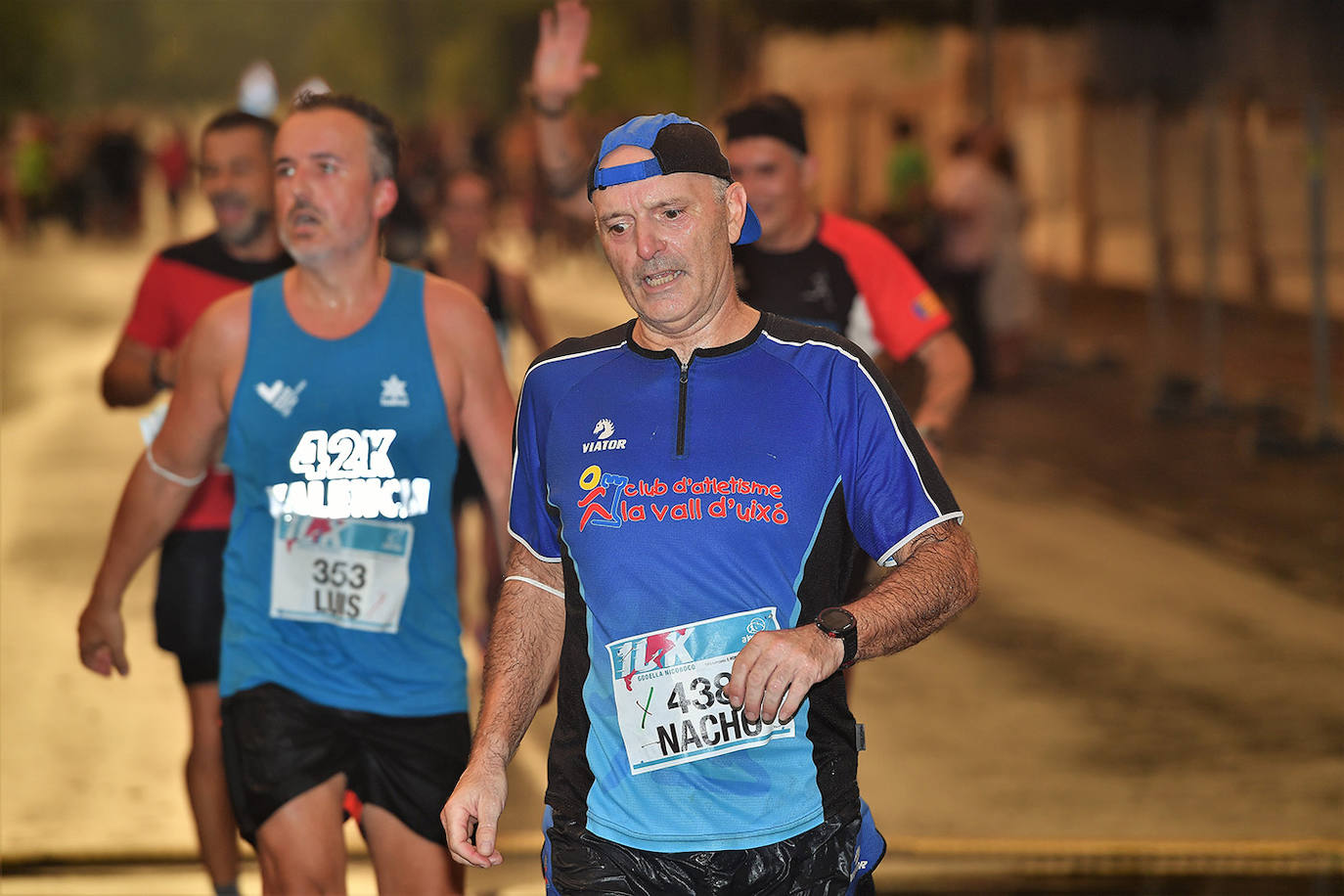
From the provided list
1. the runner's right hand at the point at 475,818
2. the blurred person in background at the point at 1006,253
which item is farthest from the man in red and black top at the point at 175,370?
the blurred person in background at the point at 1006,253

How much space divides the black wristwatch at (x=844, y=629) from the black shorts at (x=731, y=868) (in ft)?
1.27

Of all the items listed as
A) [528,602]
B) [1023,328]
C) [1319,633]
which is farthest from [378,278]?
[1023,328]

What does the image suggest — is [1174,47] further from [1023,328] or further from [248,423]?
[248,423]

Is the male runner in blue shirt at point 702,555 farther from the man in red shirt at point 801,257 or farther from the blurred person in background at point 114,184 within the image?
the blurred person in background at point 114,184

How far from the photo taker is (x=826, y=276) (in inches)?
224

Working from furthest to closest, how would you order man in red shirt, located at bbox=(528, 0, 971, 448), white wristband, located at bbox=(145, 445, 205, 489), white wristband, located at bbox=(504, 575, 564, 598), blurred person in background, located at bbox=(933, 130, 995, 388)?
blurred person in background, located at bbox=(933, 130, 995, 388)
man in red shirt, located at bbox=(528, 0, 971, 448)
white wristband, located at bbox=(145, 445, 205, 489)
white wristband, located at bbox=(504, 575, 564, 598)

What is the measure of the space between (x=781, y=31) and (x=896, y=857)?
3843 centimetres

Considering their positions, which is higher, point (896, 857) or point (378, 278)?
point (378, 278)

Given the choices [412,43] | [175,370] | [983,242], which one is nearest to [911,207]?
[983,242]

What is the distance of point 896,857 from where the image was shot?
237 inches

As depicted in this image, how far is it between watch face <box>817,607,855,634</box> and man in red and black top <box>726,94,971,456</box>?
2.60m

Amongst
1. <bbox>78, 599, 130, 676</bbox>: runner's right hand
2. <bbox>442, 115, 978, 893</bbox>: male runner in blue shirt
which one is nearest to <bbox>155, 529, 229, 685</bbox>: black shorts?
<bbox>78, 599, 130, 676</bbox>: runner's right hand

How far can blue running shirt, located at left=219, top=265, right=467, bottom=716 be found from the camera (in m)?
4.42

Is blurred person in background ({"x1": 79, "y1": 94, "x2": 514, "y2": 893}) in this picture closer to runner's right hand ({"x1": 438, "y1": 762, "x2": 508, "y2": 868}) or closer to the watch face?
runner's right hand ({"x1": 438, "y1": 762, "x2": 508, "y2": 868})
